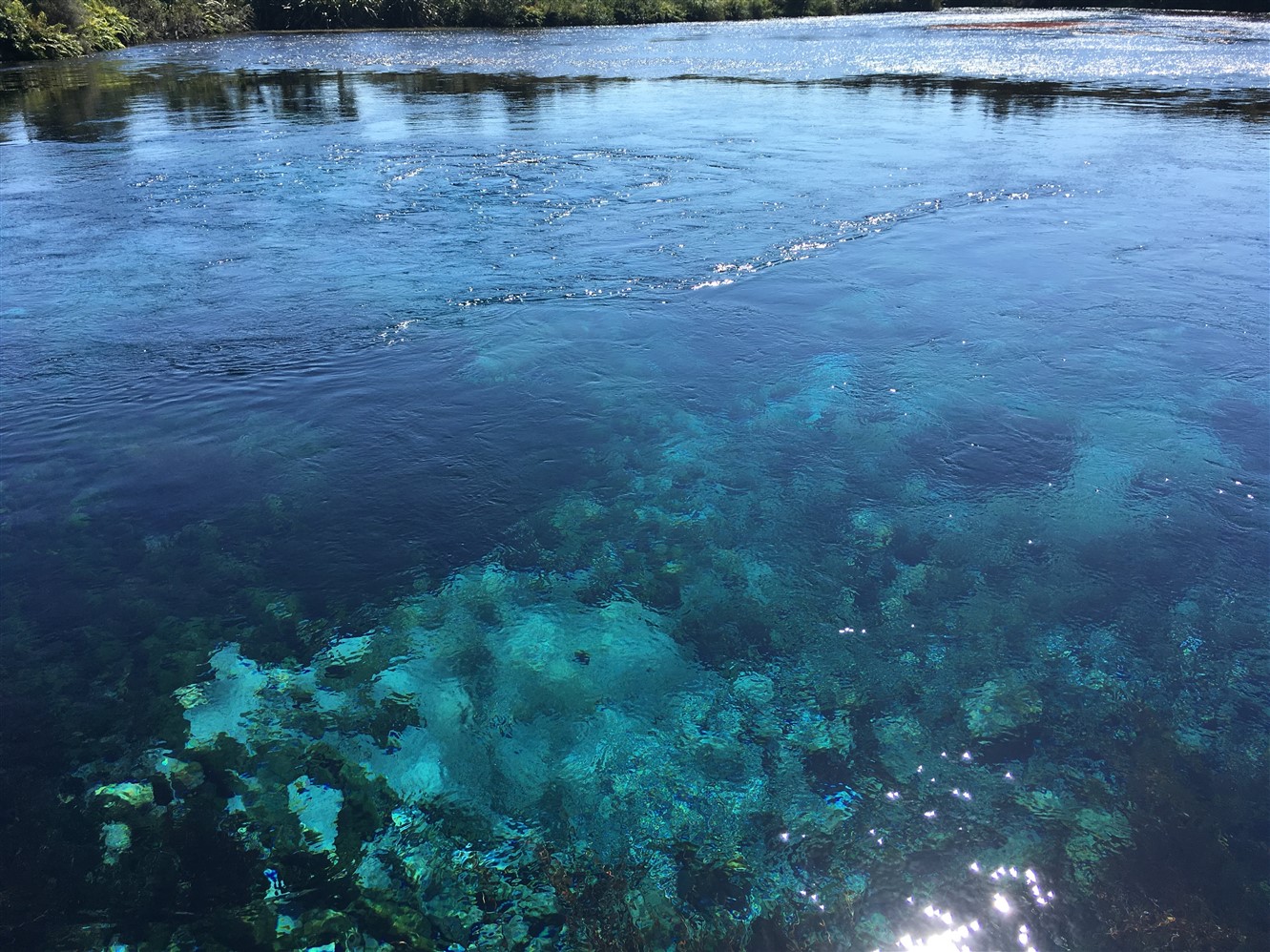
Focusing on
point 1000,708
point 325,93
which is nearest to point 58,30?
point 325,93

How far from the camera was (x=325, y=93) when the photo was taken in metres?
25.5

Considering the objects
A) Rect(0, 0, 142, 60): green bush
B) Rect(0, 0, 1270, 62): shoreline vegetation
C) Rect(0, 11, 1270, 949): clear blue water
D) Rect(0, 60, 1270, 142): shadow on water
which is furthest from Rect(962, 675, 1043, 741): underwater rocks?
Rect(0, 0, 1270, 62): shoreline vegetation

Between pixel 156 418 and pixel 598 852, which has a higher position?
pixel 156 418

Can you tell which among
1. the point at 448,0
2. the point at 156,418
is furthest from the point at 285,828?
the point at 448,0

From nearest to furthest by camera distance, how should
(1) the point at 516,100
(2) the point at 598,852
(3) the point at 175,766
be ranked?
1. (2) the point at 598,852
2. (3) the point at 175,766
3. (1) the point at 516,100

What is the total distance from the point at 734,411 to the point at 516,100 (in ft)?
65.2

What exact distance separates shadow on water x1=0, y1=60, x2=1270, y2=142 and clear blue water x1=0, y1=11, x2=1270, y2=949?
32.5 ft

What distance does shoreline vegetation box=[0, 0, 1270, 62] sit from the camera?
43.0 m

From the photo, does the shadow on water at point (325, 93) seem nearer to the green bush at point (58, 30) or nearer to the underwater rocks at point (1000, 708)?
the green bush at point (58, 30)

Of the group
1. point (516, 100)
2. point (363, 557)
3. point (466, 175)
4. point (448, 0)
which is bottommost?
point (363, 557)

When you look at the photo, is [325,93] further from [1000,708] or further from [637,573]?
[1000,708]

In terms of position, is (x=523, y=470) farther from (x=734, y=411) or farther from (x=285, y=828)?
(x=285, y=828)

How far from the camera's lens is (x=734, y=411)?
7.07 meters

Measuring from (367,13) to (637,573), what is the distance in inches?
2682
